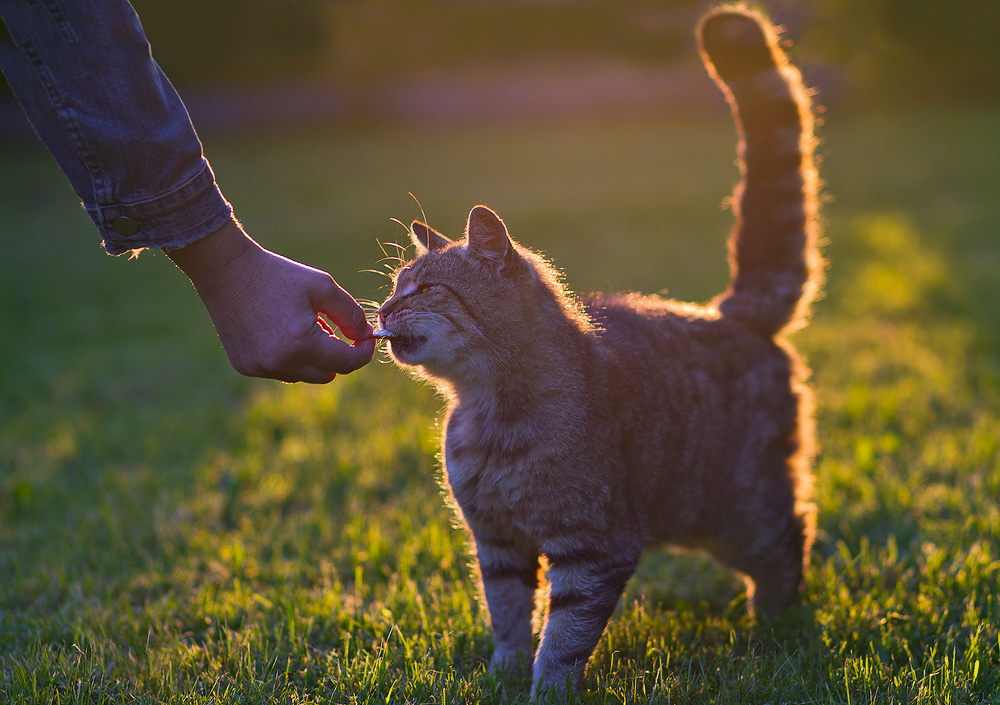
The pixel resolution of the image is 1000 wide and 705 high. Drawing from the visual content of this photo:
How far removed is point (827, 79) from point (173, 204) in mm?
15996

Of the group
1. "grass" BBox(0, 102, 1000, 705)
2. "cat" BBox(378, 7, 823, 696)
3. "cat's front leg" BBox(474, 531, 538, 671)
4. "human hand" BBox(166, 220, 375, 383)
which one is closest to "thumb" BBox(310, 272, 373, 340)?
"human hand" BBox(166, 220, 375, 383)

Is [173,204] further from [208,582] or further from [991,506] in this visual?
[991,506]

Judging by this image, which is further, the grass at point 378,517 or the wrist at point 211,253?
the grass at point 378,517

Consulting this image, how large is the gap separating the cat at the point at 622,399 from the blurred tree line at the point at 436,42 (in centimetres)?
1180

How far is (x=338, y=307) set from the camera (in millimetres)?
2064

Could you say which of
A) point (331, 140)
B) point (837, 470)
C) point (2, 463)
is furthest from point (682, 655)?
point (331, 140)

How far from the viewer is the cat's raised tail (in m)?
2.79

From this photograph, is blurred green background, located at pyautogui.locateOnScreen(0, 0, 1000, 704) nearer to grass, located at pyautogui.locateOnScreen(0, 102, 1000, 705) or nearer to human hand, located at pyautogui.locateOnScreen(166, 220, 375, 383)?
grass, located at pyautogui.locateOnScreen(0, 102, 1000, 705)

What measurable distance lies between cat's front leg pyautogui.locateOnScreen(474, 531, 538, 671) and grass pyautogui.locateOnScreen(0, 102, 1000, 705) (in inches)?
4.2

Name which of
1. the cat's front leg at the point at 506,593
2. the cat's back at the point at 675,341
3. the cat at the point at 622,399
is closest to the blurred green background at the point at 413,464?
the cat's front leg at the point at 506,593

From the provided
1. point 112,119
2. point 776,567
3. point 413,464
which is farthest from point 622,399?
point 413,464

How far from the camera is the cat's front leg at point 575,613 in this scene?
2.21 metres

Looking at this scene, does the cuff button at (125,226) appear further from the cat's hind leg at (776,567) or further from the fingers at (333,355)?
the cat's hind leg at (776,567)

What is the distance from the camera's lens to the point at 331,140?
16344mm
